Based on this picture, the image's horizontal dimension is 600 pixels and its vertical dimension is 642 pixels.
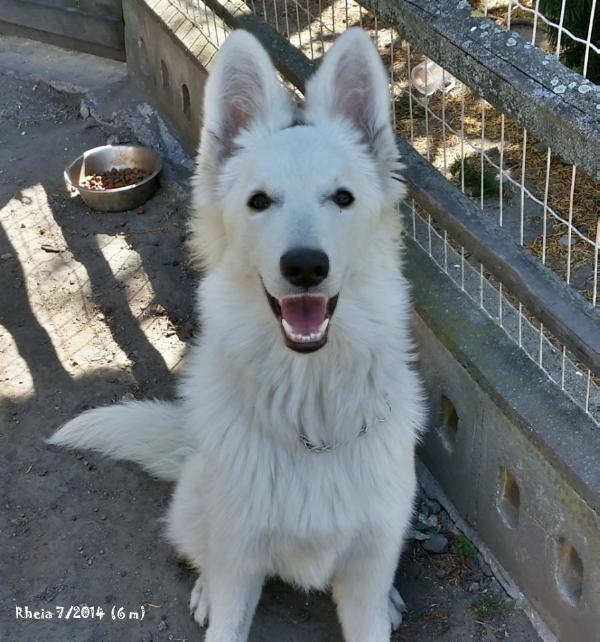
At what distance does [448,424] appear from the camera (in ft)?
11.7

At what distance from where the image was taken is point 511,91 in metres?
2.58

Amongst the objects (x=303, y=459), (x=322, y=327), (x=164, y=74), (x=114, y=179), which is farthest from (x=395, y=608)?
(x=164, y=74)

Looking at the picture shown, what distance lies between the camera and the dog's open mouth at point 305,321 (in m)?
2.52

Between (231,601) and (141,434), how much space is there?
92 centimetres

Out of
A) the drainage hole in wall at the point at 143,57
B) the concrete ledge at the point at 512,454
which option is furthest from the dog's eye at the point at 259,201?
the drainage hole in wall at the point at 143,57

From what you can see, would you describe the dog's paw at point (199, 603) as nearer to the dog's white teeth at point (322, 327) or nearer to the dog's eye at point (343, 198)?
the dog's white teeth at point (322, 327)

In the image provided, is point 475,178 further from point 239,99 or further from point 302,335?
point 302,335

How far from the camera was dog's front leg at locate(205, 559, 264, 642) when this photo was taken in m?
2.91

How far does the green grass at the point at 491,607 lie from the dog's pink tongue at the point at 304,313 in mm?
1391

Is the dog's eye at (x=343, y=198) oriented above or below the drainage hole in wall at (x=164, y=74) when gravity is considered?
above

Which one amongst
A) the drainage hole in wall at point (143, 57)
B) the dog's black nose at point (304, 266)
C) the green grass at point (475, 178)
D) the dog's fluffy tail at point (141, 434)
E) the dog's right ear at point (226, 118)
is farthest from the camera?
the drainage hole in wall at point (143, 57)

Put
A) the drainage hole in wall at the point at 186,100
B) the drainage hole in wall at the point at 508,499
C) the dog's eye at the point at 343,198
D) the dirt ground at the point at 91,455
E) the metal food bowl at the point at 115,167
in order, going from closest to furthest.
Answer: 1. the dog's eye at the point at 343,198
2. the drainage hole in wall at the point at 508,499
3. the dirt ground at the point at 91,455
4. the metal food bowl at the point at 115,167
5. the drainage hole in wall at the point at 186,100

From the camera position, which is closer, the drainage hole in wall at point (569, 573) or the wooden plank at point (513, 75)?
the wooden plank at point (513, 75)

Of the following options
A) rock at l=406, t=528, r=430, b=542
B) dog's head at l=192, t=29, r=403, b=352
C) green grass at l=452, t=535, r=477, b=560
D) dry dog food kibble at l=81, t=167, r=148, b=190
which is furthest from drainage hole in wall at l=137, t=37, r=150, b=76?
green grass at l=452, t=535, r=477, b=560
